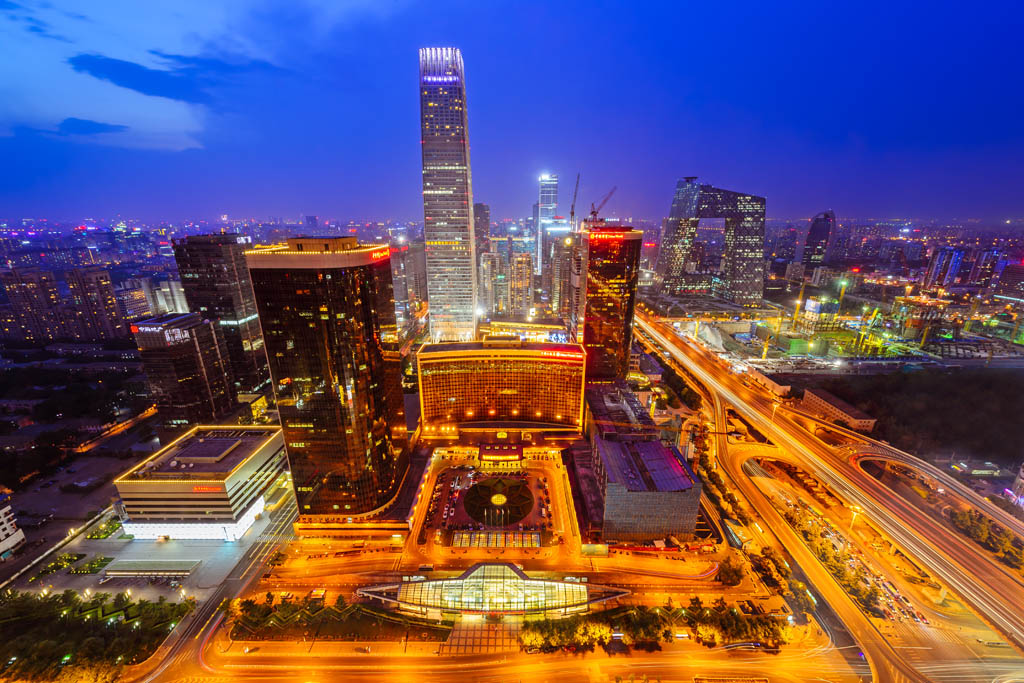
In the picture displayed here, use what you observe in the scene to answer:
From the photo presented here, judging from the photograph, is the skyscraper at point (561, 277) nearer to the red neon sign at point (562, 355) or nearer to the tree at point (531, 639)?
the red neon sign at point (562, 355)

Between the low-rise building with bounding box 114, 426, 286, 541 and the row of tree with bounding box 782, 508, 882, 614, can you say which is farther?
the low-rise building with bounding box 114, 426, 286, 541

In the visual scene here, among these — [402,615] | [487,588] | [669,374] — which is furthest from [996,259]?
[402,615]

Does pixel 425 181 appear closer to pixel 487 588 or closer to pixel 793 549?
pixel 487 588

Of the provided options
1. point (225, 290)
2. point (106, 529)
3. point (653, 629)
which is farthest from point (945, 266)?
point (106, 529)

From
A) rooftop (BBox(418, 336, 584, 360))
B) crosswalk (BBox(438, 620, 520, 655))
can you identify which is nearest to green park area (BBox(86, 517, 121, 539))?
rooftop (BBox(418, 336, 584, 360))

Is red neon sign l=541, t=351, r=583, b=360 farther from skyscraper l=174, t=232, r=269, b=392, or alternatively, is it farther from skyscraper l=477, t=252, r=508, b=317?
skyscraper l=477, t=252, r=508, b=317

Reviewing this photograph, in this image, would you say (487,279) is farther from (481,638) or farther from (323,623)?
(481,638)
